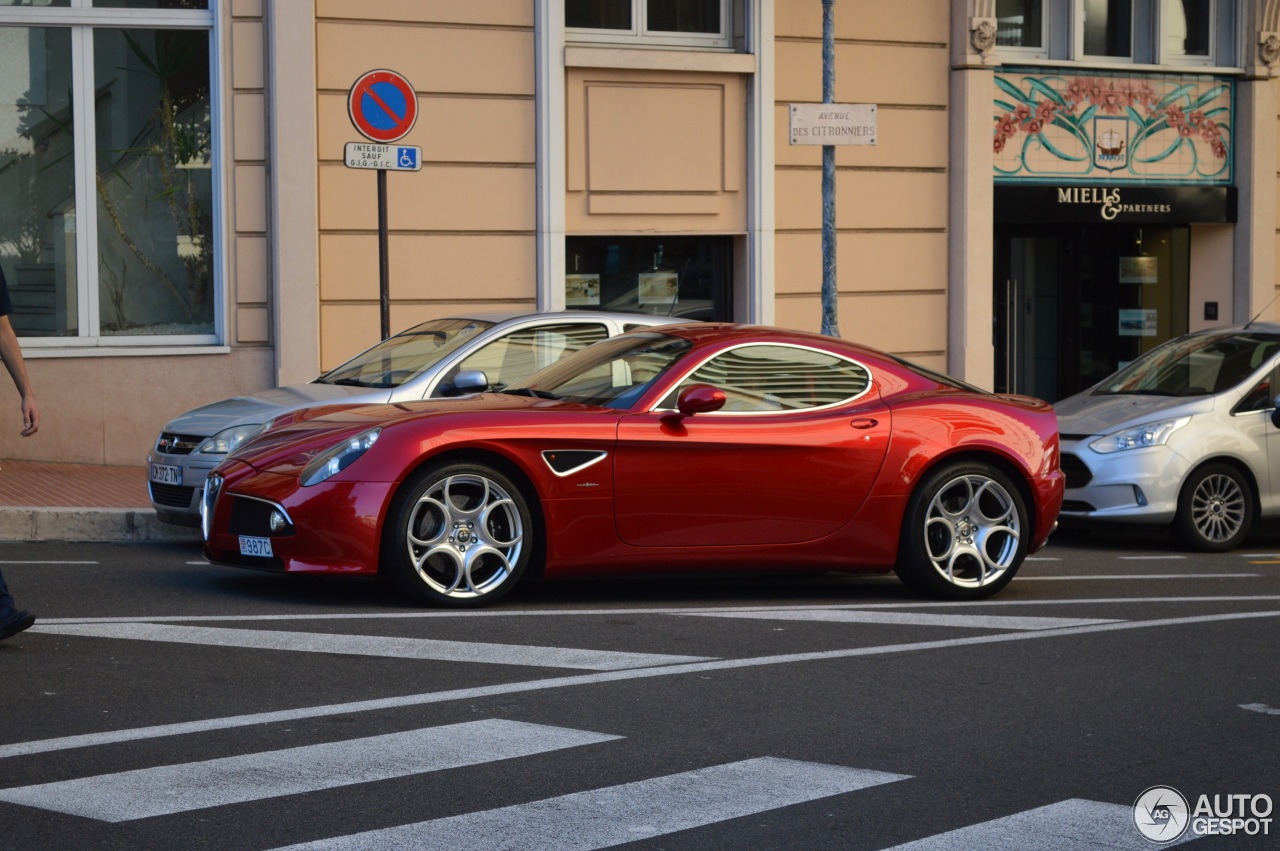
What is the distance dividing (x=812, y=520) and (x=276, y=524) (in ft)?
8.54

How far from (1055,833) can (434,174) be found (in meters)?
12.1

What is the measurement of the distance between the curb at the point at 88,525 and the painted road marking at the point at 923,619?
464 cm

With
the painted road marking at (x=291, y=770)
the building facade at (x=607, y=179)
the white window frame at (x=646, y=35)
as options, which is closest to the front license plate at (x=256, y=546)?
the painted road marking at (x=291, y=770)

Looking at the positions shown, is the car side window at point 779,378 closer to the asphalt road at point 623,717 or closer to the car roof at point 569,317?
the asphalt road at point 623,717

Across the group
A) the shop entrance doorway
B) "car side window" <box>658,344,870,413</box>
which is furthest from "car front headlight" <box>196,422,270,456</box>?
the shop entrance doorway

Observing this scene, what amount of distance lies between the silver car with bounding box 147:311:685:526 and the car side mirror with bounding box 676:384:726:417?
1883mm

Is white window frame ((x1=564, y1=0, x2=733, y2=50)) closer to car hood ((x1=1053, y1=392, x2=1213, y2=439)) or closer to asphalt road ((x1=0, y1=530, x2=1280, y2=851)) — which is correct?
car hood ((x1=1053, y1=392, x2=1213, y2=439))

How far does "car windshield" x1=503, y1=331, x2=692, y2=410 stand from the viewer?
28.4ft

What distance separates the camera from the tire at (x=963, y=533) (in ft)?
29.2

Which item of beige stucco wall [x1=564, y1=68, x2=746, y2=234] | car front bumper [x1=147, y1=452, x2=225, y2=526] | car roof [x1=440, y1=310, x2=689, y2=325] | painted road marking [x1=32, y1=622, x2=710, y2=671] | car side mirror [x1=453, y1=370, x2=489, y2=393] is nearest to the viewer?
painted road marking [x1=32, y1=622, x2=710, y2=671]

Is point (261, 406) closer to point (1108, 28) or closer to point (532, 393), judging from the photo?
point (532, 393)

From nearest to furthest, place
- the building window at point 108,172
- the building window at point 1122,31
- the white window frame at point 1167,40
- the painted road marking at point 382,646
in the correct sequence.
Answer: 1. the painted road marking at point 382,646
2. the building window at point 108,172
3. the building window at point 1122,31
4. the white window frame at point 1167,40

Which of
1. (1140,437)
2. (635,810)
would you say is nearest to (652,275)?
(1140,437)

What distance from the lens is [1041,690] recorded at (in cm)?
652
